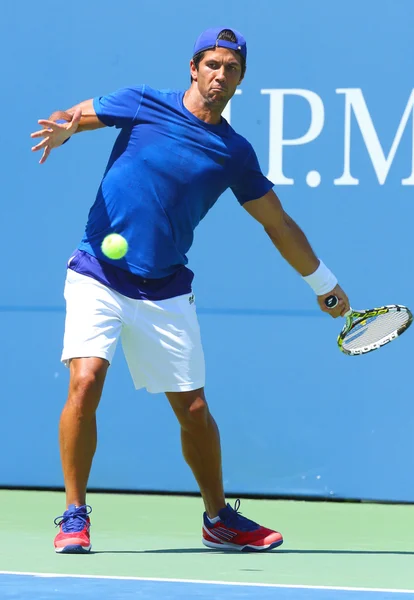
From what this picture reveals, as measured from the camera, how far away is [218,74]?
5039 mm

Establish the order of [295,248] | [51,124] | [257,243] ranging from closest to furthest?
[51,124]
[295,248]
[257,243]

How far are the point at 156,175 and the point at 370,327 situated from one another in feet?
3.31

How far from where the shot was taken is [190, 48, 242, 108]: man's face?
502 centimetres

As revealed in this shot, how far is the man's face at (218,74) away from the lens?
16.5ft

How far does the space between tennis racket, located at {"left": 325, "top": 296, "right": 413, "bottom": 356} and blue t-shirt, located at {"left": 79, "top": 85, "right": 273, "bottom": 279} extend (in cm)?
62

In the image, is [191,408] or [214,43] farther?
[191,408]

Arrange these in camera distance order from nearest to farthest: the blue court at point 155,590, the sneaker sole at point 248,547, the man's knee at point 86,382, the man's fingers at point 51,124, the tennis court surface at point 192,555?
the blue court at point 155,590, the tennis court surface at point 192,555, the man's fingers at point 51,124, the man's knee at point 86,382, the sneaker sole at point 248,547

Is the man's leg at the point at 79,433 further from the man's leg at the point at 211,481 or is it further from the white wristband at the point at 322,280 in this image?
the white wristband at the point at 322,280

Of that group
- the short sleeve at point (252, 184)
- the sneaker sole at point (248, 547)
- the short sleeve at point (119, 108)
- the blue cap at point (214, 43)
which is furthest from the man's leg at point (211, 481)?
the blue cap at point (214, 43)

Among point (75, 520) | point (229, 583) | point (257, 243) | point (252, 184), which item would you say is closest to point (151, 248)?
point (252, 184)

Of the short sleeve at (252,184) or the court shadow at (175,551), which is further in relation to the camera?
the short sleeve at (252,184)

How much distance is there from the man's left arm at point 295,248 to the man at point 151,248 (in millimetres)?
59

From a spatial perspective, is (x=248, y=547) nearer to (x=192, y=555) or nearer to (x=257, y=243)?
(x=192, y=555)

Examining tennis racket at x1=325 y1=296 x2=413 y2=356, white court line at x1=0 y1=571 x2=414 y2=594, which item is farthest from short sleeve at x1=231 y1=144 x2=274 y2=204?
white court line at x1=0 y1=571 x2=414 y2=594
